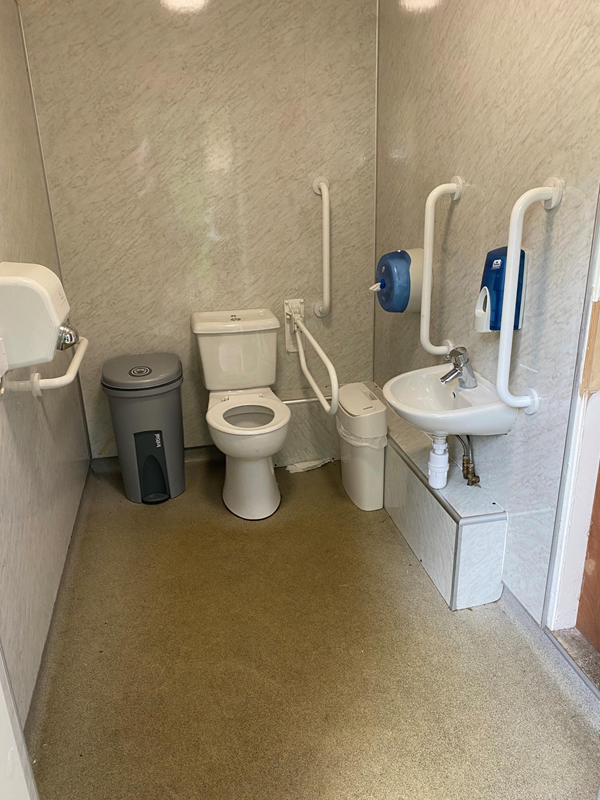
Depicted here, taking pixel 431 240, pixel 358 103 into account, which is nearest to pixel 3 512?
pixel 431 240

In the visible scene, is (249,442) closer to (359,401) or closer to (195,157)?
(359,401)

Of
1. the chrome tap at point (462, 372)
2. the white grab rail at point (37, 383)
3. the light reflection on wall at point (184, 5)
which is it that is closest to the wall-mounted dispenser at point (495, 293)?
the chrome tap at point (462, 372)

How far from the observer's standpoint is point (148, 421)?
8.74 ft

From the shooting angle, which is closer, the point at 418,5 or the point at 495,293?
the point at 495,293

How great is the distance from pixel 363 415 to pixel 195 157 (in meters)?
1.40

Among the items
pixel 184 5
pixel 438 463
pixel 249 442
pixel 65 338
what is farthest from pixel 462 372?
Result: pixel 184 5

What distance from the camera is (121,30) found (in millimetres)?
2500

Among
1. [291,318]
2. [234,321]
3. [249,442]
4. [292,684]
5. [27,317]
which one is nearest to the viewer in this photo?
[27,317]

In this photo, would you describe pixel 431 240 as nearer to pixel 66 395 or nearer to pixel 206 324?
pixel 206 324

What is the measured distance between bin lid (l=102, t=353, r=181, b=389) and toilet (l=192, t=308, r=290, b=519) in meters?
0.17

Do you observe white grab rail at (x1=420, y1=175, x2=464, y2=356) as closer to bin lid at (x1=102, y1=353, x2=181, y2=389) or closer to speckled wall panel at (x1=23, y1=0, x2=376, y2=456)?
speckled wall panel at (x1=23, y1=0, x2=376, y2=456)

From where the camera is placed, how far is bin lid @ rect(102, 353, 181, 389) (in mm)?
2582

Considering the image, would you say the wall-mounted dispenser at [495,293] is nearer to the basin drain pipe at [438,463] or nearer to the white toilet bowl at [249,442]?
the basin drain pipe at [438,463]

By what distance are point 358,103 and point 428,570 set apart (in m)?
2.10
